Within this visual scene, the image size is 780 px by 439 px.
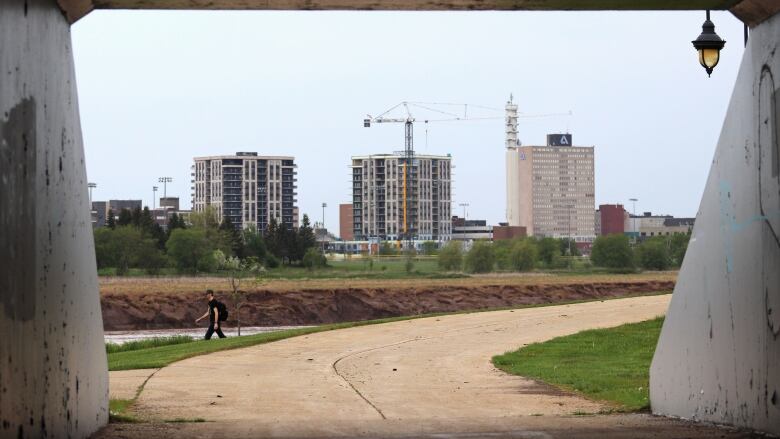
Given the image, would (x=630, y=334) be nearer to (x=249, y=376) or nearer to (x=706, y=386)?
(x=249, y=376)

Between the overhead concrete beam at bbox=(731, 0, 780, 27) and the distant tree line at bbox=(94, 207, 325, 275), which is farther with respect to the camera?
the distant tree line at bbox=(94, 207, 325, 275)

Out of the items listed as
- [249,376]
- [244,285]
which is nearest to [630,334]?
[249,376]

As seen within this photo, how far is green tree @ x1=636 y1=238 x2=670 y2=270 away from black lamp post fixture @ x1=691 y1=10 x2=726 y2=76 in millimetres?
107403

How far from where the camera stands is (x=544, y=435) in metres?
10.9

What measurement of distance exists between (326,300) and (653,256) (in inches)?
2276

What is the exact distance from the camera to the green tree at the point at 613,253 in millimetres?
125062

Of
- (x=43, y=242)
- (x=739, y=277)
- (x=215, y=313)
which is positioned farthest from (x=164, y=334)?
(x=43, y=242)

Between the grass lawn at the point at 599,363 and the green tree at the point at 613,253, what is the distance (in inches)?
3812

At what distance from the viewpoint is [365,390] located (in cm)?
1725

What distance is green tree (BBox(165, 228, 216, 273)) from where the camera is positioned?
105188 mm

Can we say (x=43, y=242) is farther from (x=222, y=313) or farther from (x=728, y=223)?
(x=222, y=313)

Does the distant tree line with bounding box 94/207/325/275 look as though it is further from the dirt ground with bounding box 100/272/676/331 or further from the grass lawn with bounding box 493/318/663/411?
the grass lawn with bounding box 493/318/663/411

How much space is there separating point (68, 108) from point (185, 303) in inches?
2292

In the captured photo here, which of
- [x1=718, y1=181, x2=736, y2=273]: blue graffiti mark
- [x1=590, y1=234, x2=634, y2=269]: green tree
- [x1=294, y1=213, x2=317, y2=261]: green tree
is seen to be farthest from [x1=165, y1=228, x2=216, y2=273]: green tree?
[x1=718, y1=181, x2=736, y2=273]: blue graffiti mark
